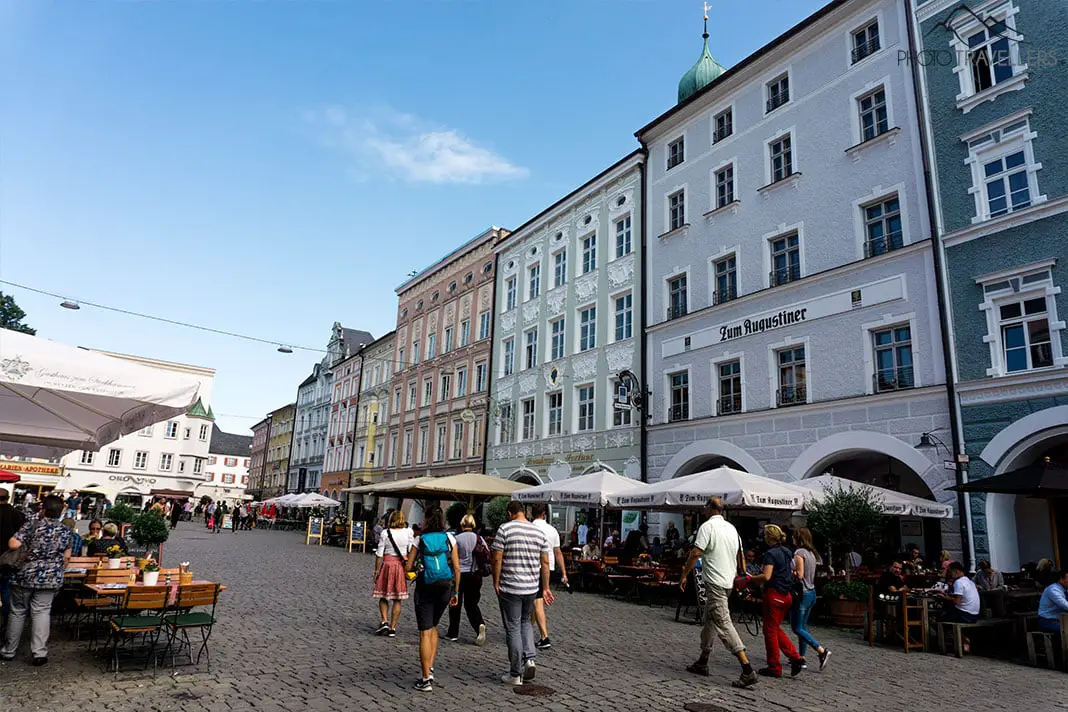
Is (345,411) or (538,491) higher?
(345,411)

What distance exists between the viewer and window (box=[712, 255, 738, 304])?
70.8 ft

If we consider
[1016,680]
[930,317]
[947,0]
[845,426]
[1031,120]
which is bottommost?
[1016,680]

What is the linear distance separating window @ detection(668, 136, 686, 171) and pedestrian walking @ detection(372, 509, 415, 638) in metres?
18.3

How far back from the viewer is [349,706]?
6.39 metres

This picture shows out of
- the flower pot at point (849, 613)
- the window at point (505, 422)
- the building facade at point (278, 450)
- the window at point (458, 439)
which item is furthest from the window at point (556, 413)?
the building facade at point (278, 450)

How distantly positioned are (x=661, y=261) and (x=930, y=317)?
9758 mm

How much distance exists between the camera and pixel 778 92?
2170 cm

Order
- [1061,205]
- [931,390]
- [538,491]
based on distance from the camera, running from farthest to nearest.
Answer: [538,491]
[931,390]
[1061,205]

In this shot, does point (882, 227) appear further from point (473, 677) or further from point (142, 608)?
point (142, 608)

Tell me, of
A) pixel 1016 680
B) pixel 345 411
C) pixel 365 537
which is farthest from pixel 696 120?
pixel 345 411

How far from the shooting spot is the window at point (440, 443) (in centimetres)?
3781

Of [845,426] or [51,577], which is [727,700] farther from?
[845,426]

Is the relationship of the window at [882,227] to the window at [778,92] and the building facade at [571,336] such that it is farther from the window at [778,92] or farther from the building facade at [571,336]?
the building facade at [571,336]

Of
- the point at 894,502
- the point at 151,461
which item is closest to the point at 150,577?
the point at 894,502
